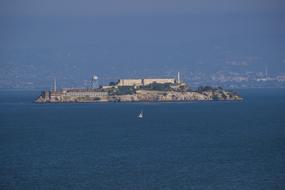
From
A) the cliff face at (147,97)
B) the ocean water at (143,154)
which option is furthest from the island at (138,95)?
the ocean water at (143,154)

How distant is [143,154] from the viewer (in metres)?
51.0

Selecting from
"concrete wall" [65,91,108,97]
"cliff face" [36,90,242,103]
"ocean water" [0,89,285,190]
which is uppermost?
"concrete wall" [65,91,108,97]

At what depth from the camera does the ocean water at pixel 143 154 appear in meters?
40.1

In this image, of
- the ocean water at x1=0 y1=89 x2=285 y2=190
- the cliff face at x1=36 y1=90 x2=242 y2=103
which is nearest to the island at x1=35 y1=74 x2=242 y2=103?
the cliff face at x1=36 y1=90 x2=242 y2=103

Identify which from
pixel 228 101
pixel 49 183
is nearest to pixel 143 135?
pixel 49 183

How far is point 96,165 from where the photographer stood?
45.8m

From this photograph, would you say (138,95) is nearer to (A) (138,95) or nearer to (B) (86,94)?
(A) (138,95)

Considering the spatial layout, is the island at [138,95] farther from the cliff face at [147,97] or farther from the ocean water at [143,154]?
the ocean water at [143,154]

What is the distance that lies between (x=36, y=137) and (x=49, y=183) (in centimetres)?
2388

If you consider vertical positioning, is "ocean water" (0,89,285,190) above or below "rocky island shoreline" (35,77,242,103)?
below

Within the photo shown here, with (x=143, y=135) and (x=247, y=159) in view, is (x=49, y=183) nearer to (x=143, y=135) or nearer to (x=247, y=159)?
(x=247, y=159)

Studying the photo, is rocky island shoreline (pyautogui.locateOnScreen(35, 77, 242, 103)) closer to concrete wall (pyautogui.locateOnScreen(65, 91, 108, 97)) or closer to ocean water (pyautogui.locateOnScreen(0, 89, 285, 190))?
concrete wall (pyautogui.locateOnScreen(65, 91, 108, 97))

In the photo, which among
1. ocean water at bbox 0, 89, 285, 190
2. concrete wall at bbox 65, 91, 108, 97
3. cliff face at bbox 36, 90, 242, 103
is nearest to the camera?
ocean water at bbox 0, 89, 285, 190

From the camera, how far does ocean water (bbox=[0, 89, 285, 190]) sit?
40062 mm
